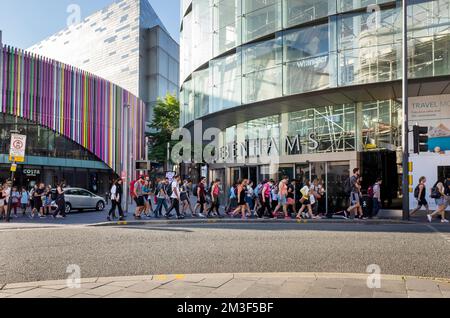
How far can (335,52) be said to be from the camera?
61.9 feet

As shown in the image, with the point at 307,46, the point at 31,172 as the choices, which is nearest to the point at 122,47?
the point at 31,172

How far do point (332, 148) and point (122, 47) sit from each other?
1775 inches

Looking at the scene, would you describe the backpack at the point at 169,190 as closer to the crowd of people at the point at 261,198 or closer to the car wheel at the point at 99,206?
the crowd of people at the point at 261,198

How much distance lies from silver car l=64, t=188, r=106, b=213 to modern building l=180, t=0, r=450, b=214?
25.5 feet

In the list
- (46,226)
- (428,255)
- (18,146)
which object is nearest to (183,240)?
(428,255)

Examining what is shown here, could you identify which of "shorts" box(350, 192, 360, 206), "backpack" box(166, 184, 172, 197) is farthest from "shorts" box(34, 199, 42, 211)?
"shorts" box(350, 192, 360, 206)

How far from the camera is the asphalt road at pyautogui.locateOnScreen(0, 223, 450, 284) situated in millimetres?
6922

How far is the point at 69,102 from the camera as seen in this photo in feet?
134

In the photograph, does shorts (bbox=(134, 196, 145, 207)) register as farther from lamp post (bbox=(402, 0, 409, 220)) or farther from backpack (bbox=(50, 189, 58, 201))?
lamp post (bbox=(402, 0, 409, 220))

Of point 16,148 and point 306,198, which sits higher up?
point 16,148

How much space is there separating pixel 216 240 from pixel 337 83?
1093cm

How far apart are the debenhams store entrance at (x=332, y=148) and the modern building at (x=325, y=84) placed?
5cm

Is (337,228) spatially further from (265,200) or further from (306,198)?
(265,200)

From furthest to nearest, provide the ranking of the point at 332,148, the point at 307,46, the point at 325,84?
the point at 332,148 → the point at 307,46 → the point at 325,84
